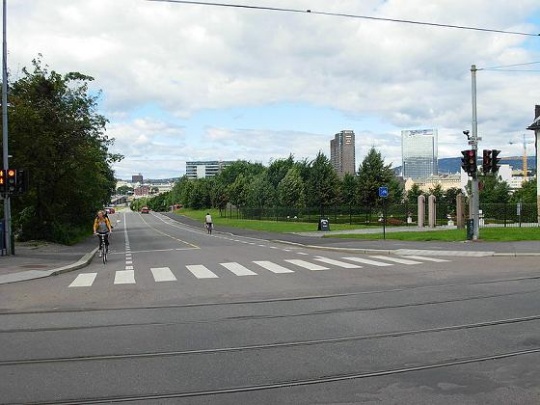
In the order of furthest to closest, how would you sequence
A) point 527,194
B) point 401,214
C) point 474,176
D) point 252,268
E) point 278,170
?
point 278,170 < point 527,194 < point 401,214 < point 474,176 < point 252,268

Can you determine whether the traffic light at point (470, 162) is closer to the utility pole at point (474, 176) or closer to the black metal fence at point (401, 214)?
the utility pole at point (474, 176)

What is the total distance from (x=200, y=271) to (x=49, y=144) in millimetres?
16368

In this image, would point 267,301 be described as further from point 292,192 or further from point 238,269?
point 292,192

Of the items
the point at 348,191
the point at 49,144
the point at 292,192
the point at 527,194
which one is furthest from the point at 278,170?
the point at 49,144

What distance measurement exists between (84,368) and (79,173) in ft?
96.7

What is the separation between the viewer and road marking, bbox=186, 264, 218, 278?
1565cm

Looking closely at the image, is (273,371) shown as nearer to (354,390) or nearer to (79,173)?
(354,390)

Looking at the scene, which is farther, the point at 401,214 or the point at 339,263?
the point at 401,214

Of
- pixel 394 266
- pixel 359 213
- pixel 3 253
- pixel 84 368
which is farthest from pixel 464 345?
pixel 359 213

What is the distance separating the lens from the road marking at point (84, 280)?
46.6ft

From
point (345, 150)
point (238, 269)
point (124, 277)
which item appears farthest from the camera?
point (345, 150)

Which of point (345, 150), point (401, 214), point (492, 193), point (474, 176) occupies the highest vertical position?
point (345, 150)

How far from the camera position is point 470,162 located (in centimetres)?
2786

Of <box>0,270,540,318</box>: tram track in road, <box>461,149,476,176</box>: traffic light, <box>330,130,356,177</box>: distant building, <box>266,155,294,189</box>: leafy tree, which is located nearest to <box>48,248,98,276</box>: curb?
<box>0,270,540,318</box>: tram track in road
